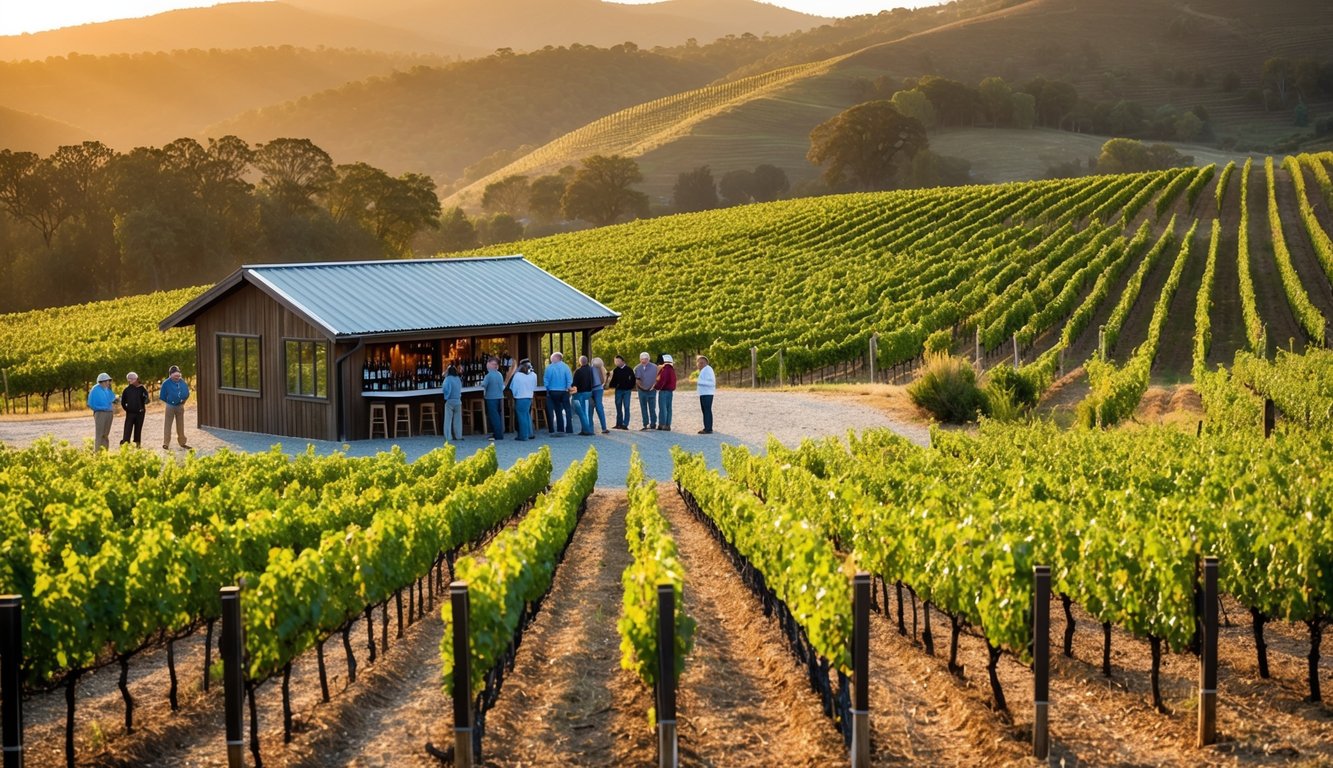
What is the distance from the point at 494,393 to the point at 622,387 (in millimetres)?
2537

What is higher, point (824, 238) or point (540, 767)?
point (824, 238)

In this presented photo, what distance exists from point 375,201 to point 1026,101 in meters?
69.8

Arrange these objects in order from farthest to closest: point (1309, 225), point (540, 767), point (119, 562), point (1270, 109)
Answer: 1. point (1270, 109)
2. point (1309, 225)
3. point (119, 562)
4. point (540, 767)

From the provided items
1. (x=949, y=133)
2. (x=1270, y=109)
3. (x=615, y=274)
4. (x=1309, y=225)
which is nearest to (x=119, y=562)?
(x=615, y=274)

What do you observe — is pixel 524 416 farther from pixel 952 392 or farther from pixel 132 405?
pixel 952 392

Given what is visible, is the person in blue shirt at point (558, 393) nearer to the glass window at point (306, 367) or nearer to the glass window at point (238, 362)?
the glass window at point (306, 367)

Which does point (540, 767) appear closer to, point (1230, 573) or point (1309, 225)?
point (1230, 573)

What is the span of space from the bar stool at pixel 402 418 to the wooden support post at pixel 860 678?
17.9 m

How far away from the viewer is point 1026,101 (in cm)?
12500

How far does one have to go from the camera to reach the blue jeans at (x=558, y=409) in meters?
24.7

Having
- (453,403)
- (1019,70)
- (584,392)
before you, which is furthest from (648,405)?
(1019,70)

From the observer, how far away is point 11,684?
23.9ft

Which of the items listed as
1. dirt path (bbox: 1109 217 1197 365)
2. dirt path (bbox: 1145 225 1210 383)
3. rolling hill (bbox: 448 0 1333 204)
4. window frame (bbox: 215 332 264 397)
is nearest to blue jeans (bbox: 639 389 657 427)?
window frame (bbox: 215 332 264 397)

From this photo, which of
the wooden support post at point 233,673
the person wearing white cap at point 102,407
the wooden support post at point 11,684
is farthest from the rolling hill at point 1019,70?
the wooden support post at point 11,684
